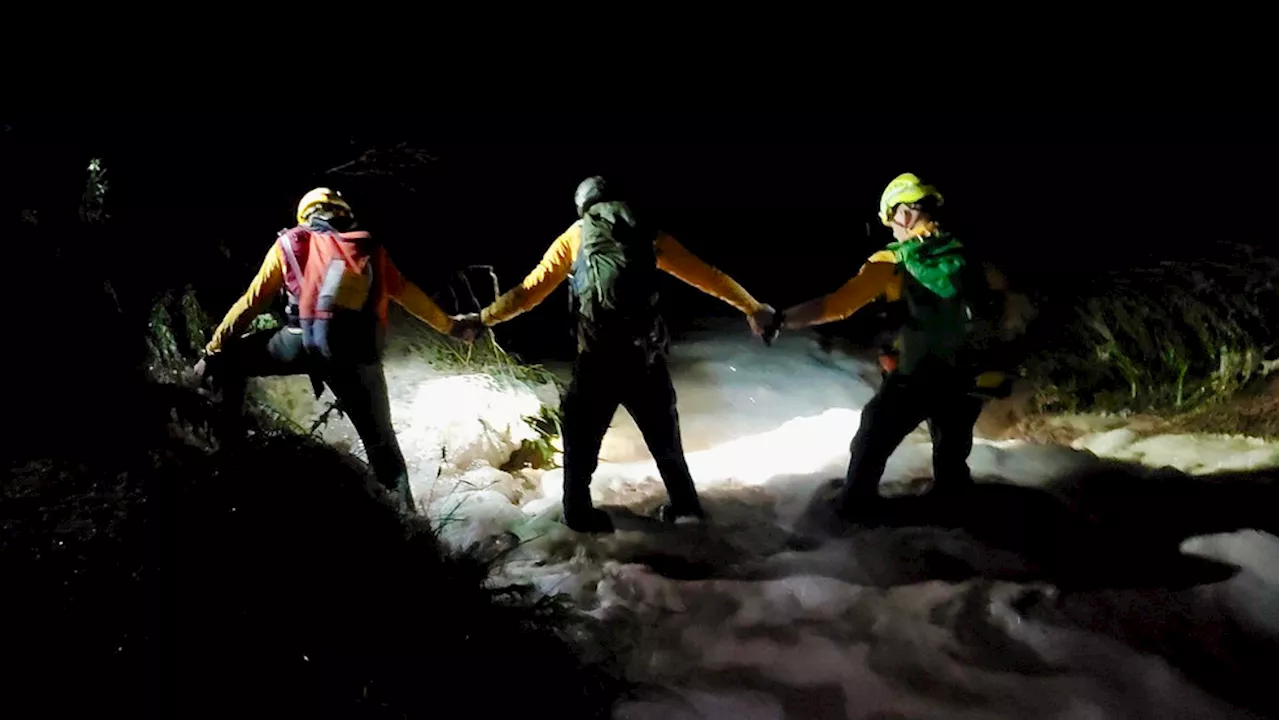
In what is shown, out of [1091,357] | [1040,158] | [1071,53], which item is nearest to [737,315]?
[1091,357]

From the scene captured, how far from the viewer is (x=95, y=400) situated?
2912 mm

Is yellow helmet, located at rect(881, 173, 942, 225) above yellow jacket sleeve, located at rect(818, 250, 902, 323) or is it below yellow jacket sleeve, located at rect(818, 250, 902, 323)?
above

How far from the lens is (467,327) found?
4.86 m

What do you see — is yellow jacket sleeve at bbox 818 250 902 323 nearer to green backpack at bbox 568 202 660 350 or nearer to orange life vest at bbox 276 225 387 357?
green backpack at bbox 568 202 660 350

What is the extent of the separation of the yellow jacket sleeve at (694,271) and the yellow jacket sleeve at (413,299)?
1.26m

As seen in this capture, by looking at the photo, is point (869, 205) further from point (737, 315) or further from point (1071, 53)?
point (737, 315)

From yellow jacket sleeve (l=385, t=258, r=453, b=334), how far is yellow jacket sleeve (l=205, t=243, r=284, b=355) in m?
0.54

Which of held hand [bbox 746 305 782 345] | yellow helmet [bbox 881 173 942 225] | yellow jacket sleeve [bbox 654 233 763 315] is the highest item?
yellow helmet [bbox 881 173 942 225]

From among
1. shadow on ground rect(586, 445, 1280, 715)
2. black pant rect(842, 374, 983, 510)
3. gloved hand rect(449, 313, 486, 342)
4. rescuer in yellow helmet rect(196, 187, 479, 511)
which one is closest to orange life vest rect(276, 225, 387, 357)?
rescuer in yellow helmet rect(196, 187, 479, 511)

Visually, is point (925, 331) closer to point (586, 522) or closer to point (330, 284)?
point (586, 522)

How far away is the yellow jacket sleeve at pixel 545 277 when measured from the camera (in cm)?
429

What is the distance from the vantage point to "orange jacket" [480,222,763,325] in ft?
14.1

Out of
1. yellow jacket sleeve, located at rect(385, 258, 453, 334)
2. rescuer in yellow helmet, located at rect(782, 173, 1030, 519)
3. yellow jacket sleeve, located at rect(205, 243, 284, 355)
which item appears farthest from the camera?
yellow jacket sleeve, located at rect(385, 258, 453, 334)

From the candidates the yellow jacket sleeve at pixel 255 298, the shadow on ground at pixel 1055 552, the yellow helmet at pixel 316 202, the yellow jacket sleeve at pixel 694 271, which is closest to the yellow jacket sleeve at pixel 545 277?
the yellow jacket sleeve at pixel 694 271
